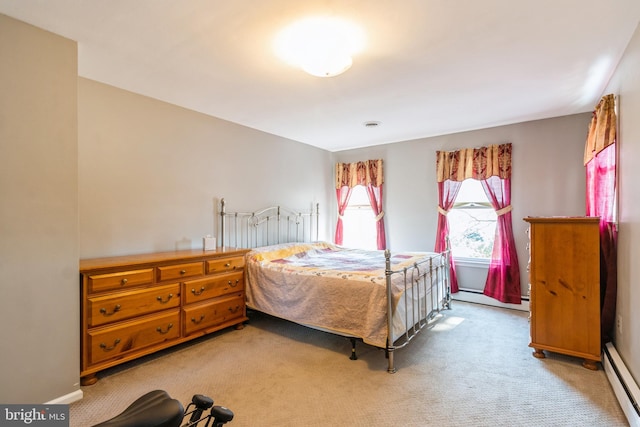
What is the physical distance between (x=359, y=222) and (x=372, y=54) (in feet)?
11.9

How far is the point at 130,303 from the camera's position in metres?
2.52

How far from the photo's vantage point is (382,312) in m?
2.53

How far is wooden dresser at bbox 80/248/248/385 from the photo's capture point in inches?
91.1

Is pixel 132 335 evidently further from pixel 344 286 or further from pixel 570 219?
pixel 570 219

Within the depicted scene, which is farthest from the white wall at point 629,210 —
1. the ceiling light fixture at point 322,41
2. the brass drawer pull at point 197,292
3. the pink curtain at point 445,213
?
the brass drawer pull at point 197,292

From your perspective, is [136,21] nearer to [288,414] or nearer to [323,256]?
[288,414]

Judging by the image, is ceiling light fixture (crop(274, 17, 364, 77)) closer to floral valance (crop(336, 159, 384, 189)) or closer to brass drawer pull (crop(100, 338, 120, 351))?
brass drawer pull (crop(100, 338, 120, 351))

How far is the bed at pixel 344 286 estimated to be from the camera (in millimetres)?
2570

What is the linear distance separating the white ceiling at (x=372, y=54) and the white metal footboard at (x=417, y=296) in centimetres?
164

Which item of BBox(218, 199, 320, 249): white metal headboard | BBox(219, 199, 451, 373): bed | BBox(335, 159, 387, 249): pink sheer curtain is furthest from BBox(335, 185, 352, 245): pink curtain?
BBox(219, 199, 451, 373): bed

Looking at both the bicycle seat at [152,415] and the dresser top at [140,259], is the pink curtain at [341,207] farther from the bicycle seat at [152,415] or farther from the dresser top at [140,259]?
the bicycle seat at [152,415]

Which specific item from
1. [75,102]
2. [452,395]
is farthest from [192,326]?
[452,395]

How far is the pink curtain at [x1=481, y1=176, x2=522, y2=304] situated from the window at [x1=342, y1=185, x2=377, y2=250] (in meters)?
1.89

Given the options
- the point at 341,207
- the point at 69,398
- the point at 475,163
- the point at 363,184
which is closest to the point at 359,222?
the point at 341,207
